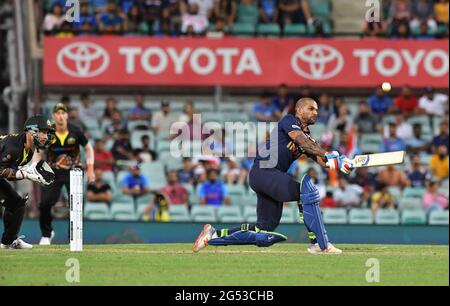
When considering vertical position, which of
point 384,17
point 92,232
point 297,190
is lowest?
point 92,232

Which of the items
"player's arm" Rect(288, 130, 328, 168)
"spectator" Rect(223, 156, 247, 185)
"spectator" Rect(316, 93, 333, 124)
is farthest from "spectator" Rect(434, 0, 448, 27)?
"player's arm" Rect(288, 130, 328, 168)

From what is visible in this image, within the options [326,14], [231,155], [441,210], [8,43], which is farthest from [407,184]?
[8,43]

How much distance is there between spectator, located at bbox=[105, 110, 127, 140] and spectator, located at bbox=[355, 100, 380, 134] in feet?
16.5

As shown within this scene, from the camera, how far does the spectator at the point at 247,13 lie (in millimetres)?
28312

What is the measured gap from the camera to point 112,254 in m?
15.8

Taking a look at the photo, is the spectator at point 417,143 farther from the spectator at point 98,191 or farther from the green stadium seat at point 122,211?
the spectator at point 98,191

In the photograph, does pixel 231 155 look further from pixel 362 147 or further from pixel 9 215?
pixel 9 215

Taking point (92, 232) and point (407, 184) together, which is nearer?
point (92, 232)

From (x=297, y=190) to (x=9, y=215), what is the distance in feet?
13.3

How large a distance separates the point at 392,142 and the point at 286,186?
11359mm

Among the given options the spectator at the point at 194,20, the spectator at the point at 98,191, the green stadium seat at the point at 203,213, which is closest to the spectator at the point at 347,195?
the green stadium seat at the point at 203,213

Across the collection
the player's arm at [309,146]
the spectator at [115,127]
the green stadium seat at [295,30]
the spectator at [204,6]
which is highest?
the spectator at [204,6]

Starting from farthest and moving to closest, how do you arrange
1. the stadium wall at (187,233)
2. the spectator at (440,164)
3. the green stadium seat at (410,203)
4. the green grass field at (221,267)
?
the spectator at (440,164) → the green stadium seat at (410,203) → the stadium wall at (187,233) → the green grass field at (221,267)

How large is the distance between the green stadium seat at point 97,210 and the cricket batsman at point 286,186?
8233 mm
